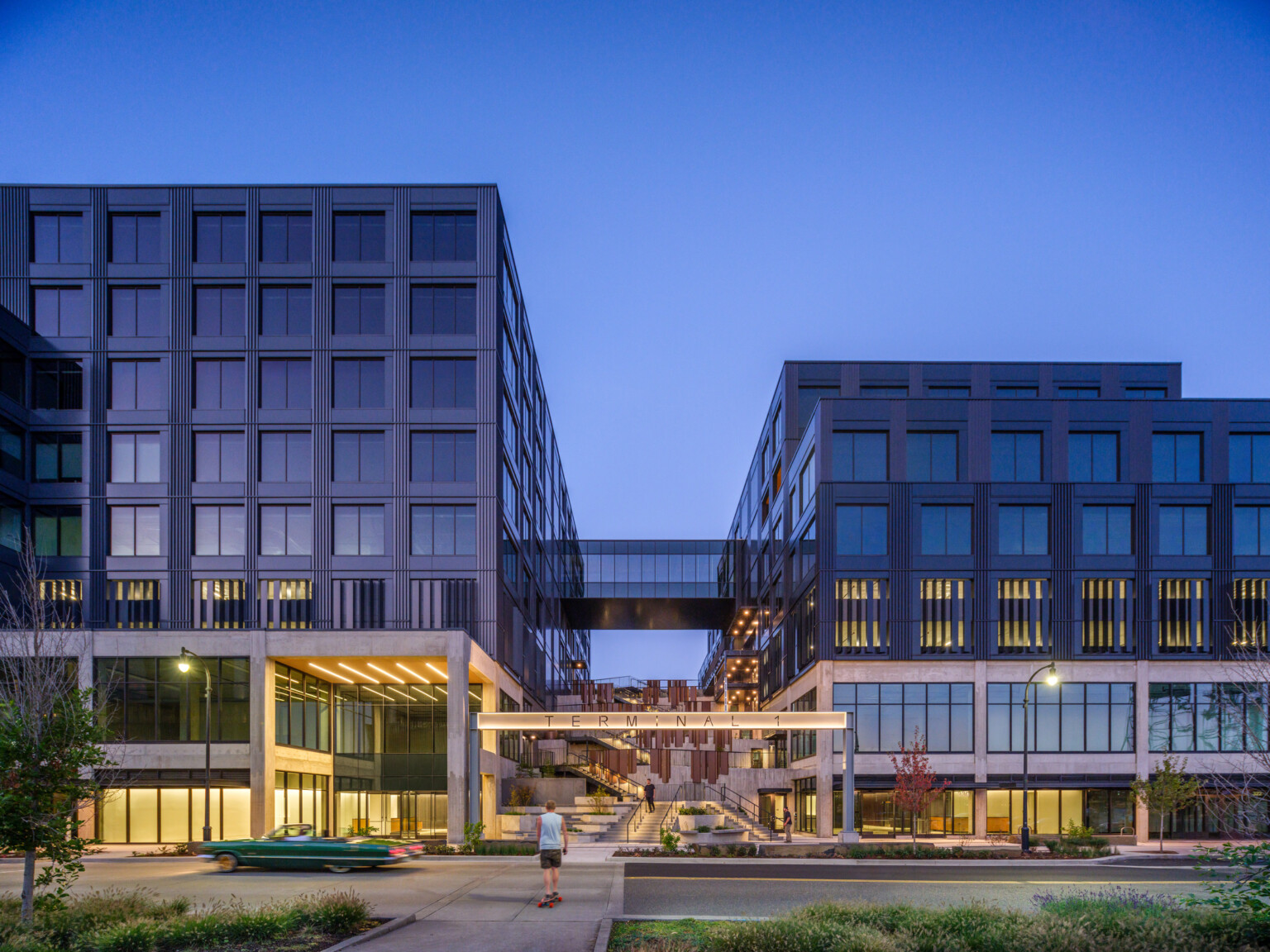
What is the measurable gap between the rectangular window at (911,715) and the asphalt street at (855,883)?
16.5m

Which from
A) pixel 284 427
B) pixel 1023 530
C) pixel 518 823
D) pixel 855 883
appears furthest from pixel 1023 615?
pixel 284 427

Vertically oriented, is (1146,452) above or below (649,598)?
above

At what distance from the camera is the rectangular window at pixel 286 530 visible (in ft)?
152

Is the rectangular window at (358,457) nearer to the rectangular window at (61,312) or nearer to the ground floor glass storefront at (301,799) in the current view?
the rectangular window at (61,312)

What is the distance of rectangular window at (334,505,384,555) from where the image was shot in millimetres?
46594

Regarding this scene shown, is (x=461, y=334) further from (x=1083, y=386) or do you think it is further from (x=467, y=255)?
(x=1083, y=386)

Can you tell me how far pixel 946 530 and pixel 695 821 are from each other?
67.0 ft

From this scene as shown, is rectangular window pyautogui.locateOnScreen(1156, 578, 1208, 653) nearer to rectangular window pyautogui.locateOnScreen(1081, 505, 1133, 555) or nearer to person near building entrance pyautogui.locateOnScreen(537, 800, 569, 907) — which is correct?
rectangular window pyautogui.locateOnScreen(1081, 505, 1133, 555)

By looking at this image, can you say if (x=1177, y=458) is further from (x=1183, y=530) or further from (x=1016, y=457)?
(x=1016, y=457)

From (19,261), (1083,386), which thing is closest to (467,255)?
(19,261)

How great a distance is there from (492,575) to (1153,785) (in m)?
29.6

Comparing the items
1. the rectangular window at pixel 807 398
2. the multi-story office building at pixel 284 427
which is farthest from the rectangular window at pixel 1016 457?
the multi-story office building at pixel 284 427

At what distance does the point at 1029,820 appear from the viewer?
47.3 m

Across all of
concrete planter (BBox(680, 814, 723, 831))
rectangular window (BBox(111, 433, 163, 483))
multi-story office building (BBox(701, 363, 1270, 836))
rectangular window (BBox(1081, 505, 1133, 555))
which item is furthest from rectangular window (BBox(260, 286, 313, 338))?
rectangular window (BBox(1081, 505, 1133, 555))
